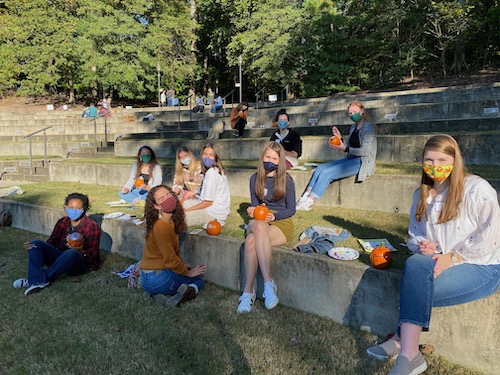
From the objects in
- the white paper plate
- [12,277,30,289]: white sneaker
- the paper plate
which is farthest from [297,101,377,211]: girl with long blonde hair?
[12,277,30,289]: white sneaker

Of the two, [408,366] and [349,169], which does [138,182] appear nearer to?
[349,169]

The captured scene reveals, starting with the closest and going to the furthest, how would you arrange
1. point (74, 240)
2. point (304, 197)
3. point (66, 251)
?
point (66, 251), point (74, 240), point (304, 197)

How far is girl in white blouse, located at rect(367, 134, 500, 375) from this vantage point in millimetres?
2693

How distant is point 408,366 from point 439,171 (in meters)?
1.42

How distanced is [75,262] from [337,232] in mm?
3208

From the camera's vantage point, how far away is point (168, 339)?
3420 millimetres

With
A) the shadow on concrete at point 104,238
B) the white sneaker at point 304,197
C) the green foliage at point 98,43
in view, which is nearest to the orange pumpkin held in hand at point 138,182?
the shadow on concrete at point 104,238

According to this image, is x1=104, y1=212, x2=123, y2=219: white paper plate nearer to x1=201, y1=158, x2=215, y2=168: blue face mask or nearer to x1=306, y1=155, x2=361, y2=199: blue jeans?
x1=201, y1=158, x2=215, y2=168: blue face mask

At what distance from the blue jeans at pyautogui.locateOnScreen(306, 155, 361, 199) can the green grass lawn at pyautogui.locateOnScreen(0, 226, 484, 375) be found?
2.18 meters

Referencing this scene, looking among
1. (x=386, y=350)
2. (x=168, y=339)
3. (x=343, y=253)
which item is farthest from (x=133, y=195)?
(x=386, y=350)

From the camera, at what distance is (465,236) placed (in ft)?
9.32

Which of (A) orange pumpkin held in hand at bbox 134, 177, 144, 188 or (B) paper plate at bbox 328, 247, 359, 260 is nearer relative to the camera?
(B) paper plate at bbox 328, 247, 359, 260

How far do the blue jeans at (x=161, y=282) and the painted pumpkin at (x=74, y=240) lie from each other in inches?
48.7

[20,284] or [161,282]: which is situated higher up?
[161,282]
